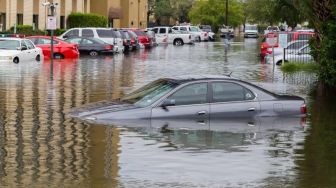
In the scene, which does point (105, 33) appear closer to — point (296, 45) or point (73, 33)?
point (73, 33)

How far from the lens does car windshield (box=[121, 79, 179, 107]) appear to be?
15867mm

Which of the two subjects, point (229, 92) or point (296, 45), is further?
point (296, 45)

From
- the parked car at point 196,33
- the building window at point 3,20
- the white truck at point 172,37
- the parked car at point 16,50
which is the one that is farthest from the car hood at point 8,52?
the parked car at point 196,33

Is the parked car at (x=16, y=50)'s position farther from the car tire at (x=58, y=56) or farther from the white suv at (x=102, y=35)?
the white suv at (x=102, y=35)

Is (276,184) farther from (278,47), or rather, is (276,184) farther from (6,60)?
(278,47)

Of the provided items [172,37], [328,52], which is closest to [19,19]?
[172,37]

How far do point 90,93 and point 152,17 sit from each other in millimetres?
108065

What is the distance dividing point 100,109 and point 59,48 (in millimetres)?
24887

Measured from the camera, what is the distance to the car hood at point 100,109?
16.0 m

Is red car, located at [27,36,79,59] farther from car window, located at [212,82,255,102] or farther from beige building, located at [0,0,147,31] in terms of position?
car window, located at [212,82,255,102]

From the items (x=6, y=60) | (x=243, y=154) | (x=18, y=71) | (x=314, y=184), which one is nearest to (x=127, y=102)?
(x=243, y=154)

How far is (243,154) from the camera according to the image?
12742mm

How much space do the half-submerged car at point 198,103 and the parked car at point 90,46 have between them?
30098 millimetres

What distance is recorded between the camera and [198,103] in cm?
1600
